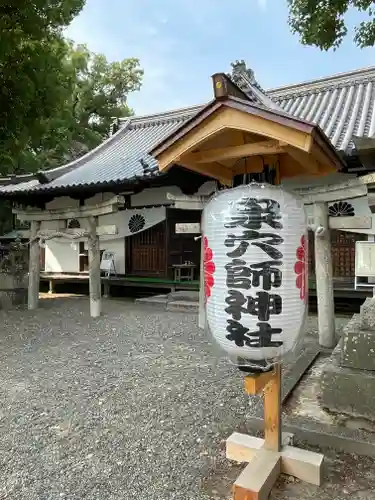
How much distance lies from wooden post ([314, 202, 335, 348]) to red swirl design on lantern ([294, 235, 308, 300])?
325 cm

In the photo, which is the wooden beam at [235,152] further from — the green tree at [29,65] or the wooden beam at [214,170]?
the green tree at [29,65]

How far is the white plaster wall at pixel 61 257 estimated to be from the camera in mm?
12875

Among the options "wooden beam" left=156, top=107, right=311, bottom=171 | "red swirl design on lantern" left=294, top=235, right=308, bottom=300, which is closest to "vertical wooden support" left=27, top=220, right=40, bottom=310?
"wooden beam" left=156, top=107, right=311, bottom=171

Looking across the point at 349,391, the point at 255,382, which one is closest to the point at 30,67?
the point at 255,382

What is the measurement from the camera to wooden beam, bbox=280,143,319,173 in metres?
2.64

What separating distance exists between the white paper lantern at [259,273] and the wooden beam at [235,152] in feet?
1.02

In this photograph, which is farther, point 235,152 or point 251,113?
point 235,152

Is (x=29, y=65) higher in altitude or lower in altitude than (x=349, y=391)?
higher

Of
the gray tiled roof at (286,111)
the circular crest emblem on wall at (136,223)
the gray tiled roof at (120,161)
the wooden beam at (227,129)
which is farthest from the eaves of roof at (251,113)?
the circular crest emblem on wall at (136,223)

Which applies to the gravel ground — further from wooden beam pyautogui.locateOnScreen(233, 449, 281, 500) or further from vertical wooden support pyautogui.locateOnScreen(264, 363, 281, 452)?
vertical wooden support pyautogui.locateOnScreen(264, 363, 281, 452)

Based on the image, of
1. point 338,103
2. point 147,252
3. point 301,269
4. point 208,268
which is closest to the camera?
point 301,269

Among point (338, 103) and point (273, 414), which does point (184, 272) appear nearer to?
point (338, 103)

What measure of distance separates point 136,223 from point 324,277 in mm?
6415

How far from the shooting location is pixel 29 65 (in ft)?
24.3
